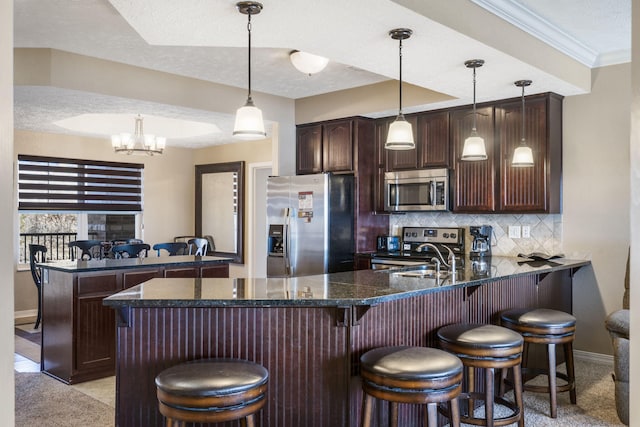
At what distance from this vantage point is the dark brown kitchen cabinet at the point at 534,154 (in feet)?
14.6

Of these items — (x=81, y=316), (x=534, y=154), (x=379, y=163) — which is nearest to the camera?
(x=81, y=316)

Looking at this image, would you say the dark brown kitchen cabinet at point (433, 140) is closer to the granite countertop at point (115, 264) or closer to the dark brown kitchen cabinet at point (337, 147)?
the dark brown kitchen cabinet at point (337, 147)

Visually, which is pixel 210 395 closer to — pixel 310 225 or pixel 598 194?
pixel 310 225

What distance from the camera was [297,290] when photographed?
255cm

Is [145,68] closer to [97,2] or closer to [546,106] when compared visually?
[97,2]

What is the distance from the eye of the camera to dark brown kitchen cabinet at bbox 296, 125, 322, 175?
578 cm

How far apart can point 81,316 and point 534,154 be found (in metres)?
3.87

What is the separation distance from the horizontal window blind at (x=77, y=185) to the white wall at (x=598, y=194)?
5.61 metres

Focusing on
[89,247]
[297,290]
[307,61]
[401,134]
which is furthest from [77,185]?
[297,290]

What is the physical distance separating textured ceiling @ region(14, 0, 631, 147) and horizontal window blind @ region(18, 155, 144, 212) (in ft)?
4.56

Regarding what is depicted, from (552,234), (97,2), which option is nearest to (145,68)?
(97,2)

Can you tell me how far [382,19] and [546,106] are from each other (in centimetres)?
230

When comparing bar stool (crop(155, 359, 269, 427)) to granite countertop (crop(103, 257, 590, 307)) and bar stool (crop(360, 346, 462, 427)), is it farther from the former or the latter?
bar stool (crop(360, 346, 462, 427))

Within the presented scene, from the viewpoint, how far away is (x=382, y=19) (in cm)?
278
